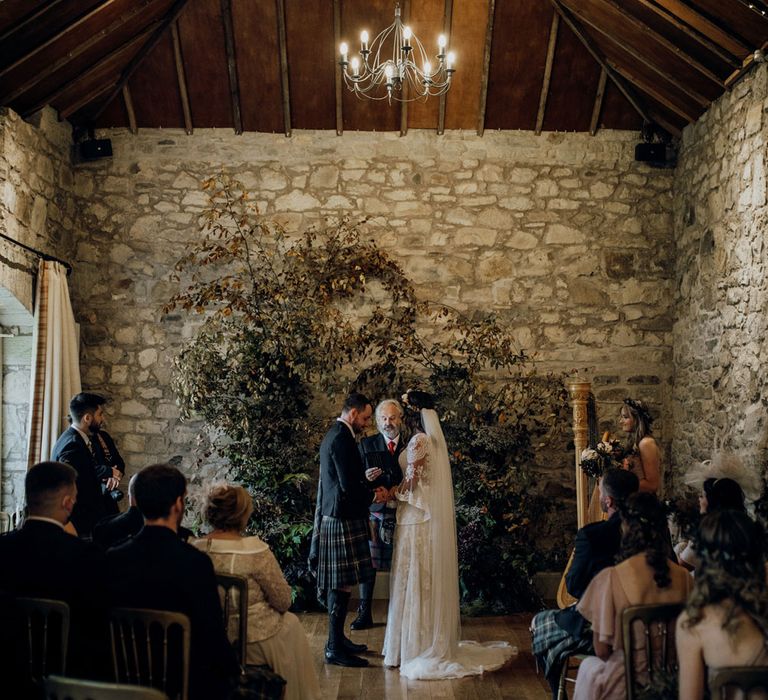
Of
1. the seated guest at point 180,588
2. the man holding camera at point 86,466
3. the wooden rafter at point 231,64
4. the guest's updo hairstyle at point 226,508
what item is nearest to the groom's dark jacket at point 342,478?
the man holding camera at point 86,466

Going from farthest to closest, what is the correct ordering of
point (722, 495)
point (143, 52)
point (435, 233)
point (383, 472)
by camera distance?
point (435, 233)
point (143, 52)
point (383, 472)
point (722, 495)

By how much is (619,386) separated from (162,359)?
12.7 feet

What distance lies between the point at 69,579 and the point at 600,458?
3.54 m

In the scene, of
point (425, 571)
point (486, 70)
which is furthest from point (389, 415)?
point (486, 70)

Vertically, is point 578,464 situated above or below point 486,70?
below

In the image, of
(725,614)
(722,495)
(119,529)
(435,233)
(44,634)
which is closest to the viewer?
(725,614)

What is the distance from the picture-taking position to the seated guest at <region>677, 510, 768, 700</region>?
2582 millimetres

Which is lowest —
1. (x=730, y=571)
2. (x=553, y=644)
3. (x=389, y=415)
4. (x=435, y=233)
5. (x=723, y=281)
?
(x=553, y=644)

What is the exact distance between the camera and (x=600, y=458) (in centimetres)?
564

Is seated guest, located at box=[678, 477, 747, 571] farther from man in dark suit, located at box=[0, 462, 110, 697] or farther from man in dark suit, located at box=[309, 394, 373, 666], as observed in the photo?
man in dark suit, located at box=[0, 462, 110, 697]

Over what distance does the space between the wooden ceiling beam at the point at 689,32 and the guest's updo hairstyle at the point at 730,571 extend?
162 inches

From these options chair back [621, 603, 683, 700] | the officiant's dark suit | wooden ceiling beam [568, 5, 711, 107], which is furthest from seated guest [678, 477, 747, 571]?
wooden ceiling beam [568, 5, 711, 107]

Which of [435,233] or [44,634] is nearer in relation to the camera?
[44,634]

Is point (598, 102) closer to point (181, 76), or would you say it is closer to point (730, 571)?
point (181, 76)
